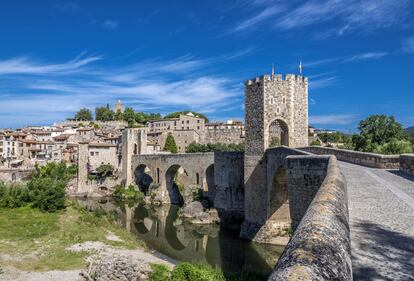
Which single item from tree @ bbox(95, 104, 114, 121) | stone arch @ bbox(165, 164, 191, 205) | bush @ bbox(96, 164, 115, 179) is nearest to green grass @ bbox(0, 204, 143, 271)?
stone arch @ bbox(165, 164, 191, 205)

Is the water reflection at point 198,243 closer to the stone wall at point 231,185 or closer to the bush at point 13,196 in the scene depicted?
the stone wall at point 231,185

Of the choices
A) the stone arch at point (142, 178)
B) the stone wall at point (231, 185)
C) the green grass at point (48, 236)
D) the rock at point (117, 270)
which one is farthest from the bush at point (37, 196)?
the stone arch at point (142, 178)

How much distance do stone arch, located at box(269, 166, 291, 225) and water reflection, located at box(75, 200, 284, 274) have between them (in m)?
1.81

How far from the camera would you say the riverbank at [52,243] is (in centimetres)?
1572

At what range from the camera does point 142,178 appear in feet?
180

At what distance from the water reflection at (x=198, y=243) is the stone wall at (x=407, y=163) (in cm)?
752

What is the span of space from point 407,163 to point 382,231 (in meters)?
9.76

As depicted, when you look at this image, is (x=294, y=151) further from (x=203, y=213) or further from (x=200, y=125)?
(x=200, y=125)

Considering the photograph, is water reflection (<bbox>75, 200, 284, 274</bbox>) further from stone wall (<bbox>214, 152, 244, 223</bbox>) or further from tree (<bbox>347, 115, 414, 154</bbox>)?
tree (<bbox>347, 115, 414, 154</bbox>)

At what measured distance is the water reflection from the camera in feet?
66.3

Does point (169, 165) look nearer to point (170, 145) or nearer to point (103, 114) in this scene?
point (170, 145)

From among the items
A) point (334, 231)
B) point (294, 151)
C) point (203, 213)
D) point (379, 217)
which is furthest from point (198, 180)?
point (334, 231)

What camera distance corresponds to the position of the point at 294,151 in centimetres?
1705

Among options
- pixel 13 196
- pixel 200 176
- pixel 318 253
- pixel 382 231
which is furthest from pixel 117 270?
pixel 200 176
